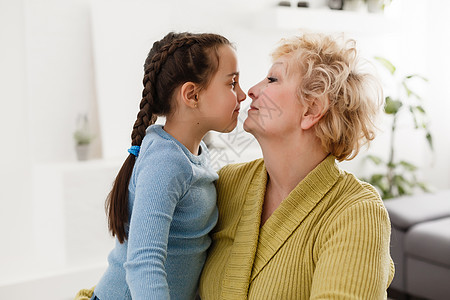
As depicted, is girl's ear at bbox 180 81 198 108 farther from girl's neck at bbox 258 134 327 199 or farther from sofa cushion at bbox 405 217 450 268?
sofa cushion at bbox 405 217 450 268

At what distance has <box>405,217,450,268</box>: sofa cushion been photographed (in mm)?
2957

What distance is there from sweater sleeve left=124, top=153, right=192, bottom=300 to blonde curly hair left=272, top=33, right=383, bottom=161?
1.23 feet

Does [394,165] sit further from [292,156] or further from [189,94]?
[189,94]

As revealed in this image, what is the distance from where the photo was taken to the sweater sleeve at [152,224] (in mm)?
1099

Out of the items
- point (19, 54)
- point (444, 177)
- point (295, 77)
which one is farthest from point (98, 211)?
point (444, 177)

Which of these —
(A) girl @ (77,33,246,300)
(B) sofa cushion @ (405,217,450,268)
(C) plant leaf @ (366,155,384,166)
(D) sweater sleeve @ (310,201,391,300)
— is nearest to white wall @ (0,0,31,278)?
(A) girl @ (77,33,246,300)

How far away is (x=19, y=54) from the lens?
130 inches

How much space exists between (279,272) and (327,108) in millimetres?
409

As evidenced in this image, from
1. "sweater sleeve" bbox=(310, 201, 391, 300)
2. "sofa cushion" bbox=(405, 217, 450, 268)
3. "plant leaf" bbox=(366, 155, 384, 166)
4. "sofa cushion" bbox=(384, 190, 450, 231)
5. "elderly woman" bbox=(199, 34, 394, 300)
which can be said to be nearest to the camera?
"sweater sleeve" bbox=(310, 201, 391, 300)

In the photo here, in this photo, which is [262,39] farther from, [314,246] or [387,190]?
[314,246]

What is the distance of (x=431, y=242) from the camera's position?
9.93ft

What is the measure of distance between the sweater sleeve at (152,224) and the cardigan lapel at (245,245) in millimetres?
223

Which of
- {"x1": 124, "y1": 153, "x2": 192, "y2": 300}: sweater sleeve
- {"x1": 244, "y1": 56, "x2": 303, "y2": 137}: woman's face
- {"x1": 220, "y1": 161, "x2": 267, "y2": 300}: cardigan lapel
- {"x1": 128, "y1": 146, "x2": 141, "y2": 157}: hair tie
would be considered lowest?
{"x1": 220, "y1": 161, "x2": 267, "y2": 300}: cardigan lapel

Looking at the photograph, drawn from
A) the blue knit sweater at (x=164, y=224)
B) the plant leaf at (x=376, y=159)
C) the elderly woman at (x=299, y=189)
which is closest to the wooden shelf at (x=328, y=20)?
the plant leaf at (x=376, y=159)
